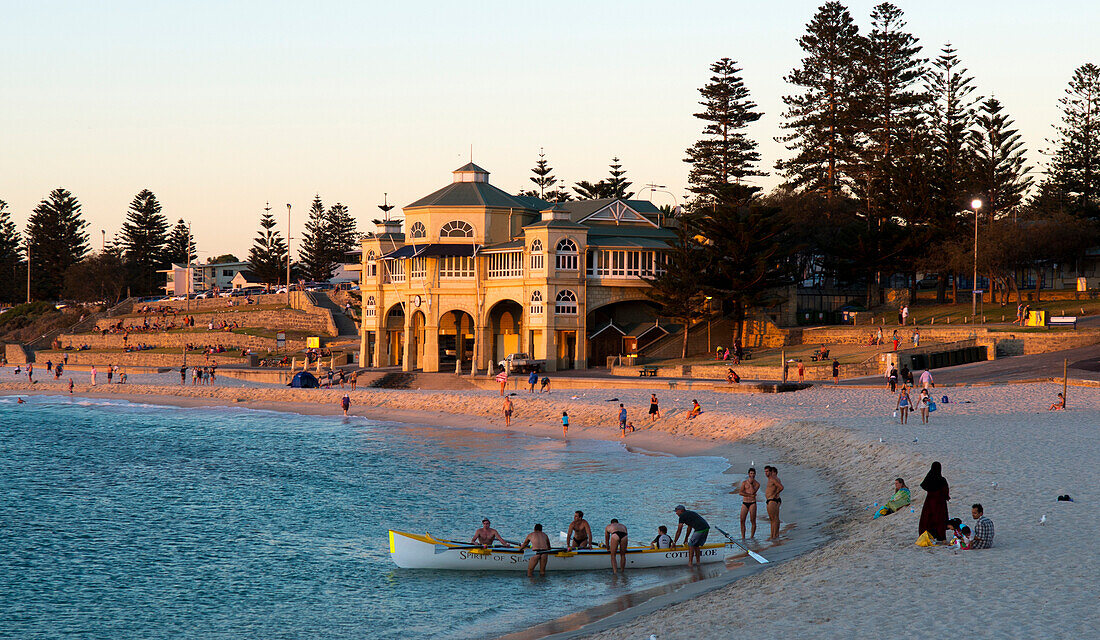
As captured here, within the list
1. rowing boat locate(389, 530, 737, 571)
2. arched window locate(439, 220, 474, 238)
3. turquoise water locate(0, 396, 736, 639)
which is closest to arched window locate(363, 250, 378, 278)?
arched window locate(439, 220, 474, 238)

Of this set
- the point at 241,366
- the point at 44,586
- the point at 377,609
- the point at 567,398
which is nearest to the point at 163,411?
the point at 241,366

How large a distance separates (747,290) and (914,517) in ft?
120

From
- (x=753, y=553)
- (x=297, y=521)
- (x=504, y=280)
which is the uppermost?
(x=504, y=280)

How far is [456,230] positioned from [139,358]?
2924 cm

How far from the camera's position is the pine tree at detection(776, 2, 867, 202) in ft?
236

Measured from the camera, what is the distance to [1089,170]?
224ft

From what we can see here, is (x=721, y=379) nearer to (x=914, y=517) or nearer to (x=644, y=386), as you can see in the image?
(x=644, y=386)

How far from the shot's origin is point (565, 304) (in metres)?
55.2

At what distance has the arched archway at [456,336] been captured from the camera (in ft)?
205

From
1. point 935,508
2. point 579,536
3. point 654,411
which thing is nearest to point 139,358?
point 654,411

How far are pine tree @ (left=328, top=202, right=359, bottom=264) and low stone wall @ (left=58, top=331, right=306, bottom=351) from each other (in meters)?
37.2

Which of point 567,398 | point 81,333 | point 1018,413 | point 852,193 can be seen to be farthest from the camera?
point 81,333

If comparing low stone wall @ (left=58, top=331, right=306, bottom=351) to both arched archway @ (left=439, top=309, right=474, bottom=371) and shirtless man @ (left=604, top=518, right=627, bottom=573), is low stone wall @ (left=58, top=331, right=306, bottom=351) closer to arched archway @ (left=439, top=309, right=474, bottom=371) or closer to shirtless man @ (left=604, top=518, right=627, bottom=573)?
arched archway @ (left=439, top=309, right=474, bottom=371)

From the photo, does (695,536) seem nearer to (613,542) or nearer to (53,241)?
(613,542)
